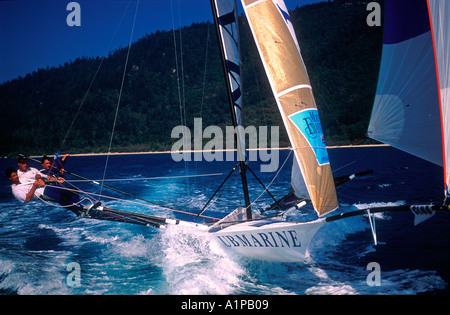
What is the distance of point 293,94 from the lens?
221 inches

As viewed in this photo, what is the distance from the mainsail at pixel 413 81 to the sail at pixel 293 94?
1431 millimetres

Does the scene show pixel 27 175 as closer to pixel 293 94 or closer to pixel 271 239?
pixel 271 239

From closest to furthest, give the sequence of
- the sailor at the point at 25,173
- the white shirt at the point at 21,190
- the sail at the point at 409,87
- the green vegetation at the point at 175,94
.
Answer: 1. the sail at the point at 409,87
2. the white shirt at the point at 21,190
3. the sailor at the point at 25,173
4. the green vegetation at the point at 175,94

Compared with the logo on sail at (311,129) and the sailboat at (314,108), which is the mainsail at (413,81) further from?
the logo on sail at (311,129)

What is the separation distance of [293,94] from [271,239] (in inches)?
111

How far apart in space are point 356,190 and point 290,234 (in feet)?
37.8

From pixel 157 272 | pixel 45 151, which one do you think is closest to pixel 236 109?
pixel 157 272

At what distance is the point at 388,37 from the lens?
19.8 ft

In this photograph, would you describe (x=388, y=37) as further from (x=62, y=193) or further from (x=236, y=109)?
(x=62, y=193)

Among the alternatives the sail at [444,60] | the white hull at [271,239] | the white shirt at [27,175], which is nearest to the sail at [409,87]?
the sail at [444,60]

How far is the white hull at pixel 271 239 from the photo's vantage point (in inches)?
197

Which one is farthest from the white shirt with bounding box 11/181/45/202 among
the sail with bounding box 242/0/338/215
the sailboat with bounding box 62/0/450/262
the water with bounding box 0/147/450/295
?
the sail with bounding box 242/0/338/215

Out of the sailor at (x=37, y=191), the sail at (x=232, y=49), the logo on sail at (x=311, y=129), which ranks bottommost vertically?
the sailor at (x=37, y=191)

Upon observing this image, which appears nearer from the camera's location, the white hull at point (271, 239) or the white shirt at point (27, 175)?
the white hull at point (271, 239)
